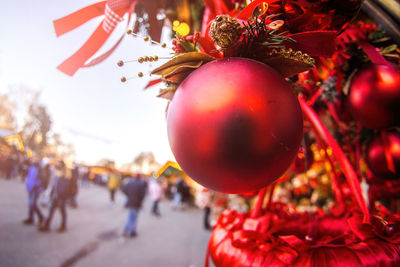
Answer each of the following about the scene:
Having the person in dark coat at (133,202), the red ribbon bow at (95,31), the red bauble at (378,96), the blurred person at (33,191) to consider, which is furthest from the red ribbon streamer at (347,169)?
the blurred person at (33,191)

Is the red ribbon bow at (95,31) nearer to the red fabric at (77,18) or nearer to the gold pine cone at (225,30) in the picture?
the red fabric at (77,18)

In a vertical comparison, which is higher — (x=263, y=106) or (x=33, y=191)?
(x=263, y=106)

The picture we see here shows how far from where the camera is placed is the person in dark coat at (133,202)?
223 inches

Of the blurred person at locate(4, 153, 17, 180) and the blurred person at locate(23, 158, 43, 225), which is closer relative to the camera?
the blurred person at locate(23, 158, 43, 225)

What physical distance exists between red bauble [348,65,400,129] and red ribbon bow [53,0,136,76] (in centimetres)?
120

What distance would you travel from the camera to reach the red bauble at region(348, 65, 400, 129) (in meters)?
0.90

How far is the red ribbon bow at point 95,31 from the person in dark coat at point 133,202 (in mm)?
5496

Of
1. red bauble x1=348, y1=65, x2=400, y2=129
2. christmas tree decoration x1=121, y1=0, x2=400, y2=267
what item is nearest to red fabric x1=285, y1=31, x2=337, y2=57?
christmas tree decoration x1=121, y1=0, x2=400, y2=267

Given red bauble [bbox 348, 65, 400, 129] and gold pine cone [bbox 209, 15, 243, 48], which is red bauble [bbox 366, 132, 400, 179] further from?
gold pine cone [bbox 209, 15, 243, 48]

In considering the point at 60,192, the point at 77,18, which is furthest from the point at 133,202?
the point at 77,18

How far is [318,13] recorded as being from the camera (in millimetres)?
671

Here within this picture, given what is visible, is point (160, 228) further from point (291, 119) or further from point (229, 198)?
point (291, 119)

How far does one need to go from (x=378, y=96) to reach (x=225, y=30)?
797 millimetres

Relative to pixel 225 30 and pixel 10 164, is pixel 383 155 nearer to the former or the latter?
pixel 225 30
